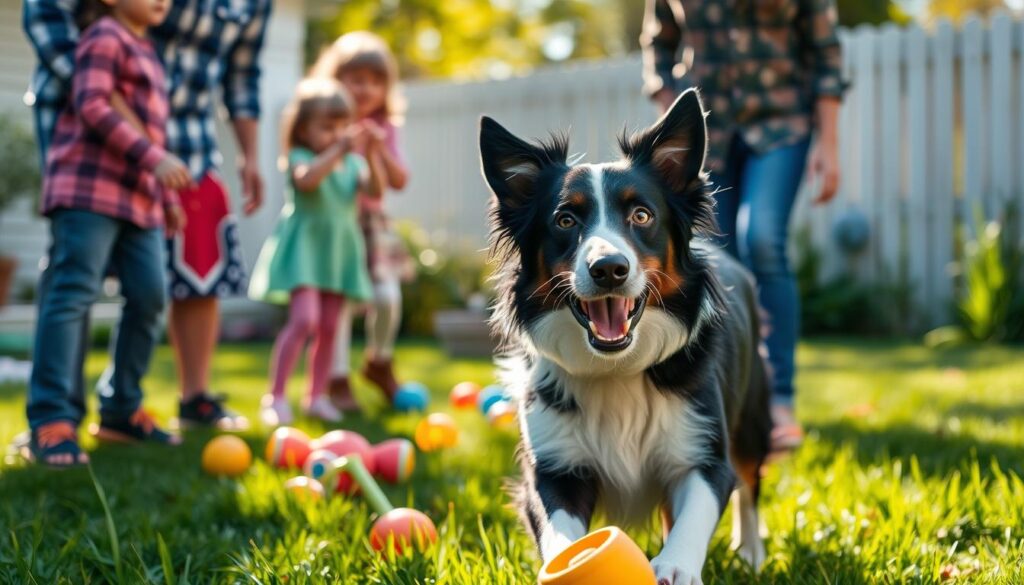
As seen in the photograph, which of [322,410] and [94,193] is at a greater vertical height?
[94,193]

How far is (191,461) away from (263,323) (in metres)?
7.35

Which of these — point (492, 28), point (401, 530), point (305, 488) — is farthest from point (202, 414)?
point (492, 28)

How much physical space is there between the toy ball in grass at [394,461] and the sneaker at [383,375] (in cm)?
201

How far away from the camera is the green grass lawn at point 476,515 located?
2.44m

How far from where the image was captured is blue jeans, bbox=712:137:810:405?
4.08 metres

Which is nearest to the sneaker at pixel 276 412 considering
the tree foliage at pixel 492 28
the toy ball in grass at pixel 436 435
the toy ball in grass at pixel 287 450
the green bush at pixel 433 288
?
the toy ball in grass at pixel 436 435

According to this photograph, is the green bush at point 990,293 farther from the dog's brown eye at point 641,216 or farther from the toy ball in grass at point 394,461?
the dog's brown eye at point 641,216

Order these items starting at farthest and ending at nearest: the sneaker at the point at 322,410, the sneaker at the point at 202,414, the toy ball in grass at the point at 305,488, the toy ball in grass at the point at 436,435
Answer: the sneaker at the point at 322,410 → the sneaker at the point at 202,414 → the toy ball in grass at the point at 436,435 → the toy ball in grass at the point at 305,488

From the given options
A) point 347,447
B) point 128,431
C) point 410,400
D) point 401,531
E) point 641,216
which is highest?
point 641,216

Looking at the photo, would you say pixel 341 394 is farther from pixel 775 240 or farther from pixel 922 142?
pixel 922 142

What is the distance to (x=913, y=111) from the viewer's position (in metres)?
9.46

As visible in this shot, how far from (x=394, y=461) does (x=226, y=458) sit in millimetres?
609

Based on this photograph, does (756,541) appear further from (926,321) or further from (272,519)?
(926,321)

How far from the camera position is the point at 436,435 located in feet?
14.4
